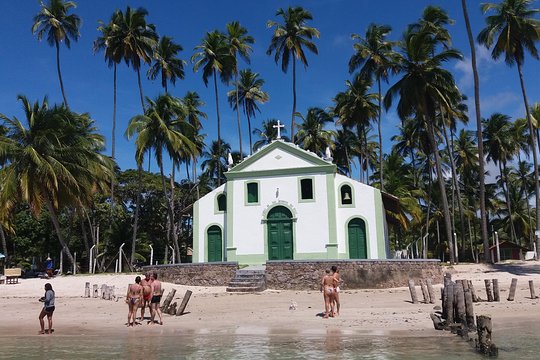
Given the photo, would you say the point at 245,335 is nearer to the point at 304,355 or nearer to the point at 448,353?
the point at 304,355

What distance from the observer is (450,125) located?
4234 cm

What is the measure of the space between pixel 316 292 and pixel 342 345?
1168cm

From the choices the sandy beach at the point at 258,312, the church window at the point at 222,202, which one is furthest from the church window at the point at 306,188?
the sandy beach at the point at 258,312

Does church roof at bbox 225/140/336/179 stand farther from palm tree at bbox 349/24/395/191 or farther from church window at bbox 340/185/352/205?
palm tree at bbox 349/24/395/191

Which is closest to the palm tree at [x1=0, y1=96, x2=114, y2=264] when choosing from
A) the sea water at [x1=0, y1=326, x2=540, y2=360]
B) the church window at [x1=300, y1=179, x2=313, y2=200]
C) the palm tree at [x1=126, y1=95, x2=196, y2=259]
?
the palm tree at [x1=126, y1=95, x2=196, y2=259]

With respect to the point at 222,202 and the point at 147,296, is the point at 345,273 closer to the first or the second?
the point at 222,202

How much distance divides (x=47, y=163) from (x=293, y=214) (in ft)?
46.7

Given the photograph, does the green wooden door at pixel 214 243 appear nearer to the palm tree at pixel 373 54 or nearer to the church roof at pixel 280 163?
the church roof at pixel 280 163

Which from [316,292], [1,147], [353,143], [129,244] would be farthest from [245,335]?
[353,143]

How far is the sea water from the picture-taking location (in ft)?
33.5

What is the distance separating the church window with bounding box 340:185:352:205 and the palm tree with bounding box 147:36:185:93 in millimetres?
20681

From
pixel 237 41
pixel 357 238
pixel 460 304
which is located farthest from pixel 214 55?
pixel 460 304

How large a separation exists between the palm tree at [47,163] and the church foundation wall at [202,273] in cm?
881

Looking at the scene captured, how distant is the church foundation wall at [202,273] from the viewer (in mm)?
24891
